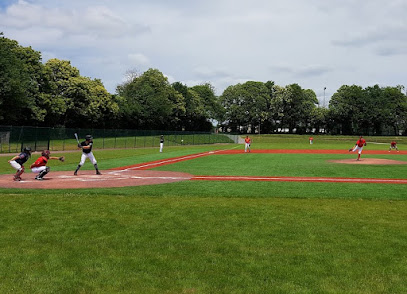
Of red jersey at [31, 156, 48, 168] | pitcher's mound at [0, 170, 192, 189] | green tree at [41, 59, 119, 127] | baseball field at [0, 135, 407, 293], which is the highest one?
green tree at [41, 59, 119, 127]

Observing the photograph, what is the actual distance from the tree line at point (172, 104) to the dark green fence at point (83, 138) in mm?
6504

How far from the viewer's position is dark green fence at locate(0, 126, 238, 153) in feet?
119

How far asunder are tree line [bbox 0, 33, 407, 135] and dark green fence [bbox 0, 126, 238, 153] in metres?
6.50

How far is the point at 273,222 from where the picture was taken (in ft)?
25.6

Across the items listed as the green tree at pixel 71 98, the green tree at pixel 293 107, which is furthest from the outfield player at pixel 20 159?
the green tree at pixel 293 107

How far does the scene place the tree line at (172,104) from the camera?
4875 cm

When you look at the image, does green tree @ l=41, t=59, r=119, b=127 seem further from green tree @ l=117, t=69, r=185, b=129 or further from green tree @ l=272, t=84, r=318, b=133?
green tree @ l=272, t=84, r=318, b=133

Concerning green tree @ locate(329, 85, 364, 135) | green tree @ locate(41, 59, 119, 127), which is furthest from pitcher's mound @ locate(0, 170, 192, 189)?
green tree @ locate(329, 85, 364, 135)

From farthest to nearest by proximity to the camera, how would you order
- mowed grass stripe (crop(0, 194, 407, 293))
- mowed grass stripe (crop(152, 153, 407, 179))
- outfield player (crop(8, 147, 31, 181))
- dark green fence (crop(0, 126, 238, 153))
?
dark green fence (crop(0, 126, 238, 153)) < mowed grass stripe (crop(152, 153, 407, 179)) < outfield player (crop(8, 147, 31, 181)) < mowed grass stripe (crop(0, 194, 407, 293))

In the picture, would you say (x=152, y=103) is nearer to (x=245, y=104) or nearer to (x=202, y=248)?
(x=245, y=104)

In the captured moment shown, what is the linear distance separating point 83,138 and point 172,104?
3590 centimetres

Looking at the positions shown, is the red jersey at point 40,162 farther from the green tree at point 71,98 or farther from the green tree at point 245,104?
the green tree at point 245,104

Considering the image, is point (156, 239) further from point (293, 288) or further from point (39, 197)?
point (39, 197)

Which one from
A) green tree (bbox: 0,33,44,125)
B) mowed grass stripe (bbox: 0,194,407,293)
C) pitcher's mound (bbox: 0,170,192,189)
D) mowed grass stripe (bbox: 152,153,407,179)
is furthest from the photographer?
green tree (bbox: 0,33,44,125)
